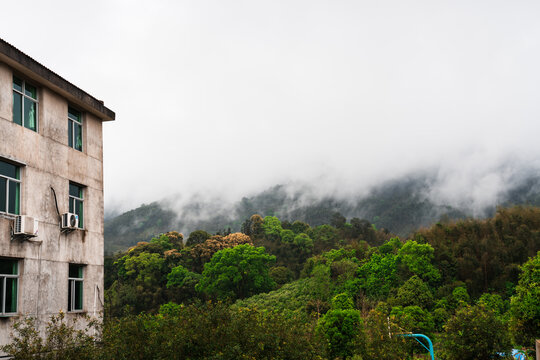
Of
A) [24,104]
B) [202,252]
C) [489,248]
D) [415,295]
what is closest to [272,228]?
[202,252]

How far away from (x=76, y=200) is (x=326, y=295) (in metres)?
43.4

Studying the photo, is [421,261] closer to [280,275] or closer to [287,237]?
[280,275]

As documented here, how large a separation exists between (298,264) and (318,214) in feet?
334

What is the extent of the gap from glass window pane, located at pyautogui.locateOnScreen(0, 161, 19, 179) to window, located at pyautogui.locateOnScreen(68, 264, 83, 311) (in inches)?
156

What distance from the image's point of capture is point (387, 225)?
171125mm

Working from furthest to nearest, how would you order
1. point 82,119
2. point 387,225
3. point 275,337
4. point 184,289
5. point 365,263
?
point 387,225 < point 184,289 < point 365,263 < point 82,119 < point 275,337

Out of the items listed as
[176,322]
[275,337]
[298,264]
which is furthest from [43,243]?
[298,264]

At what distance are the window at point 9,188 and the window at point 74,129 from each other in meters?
3.00

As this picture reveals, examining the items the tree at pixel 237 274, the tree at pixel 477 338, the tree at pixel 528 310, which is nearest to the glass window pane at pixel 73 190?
the tree at pixel 477 338

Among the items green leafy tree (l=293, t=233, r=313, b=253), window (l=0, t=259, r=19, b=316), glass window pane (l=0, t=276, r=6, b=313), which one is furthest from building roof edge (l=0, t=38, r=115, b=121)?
green leafy tree (l=293, t=233, r=313, b=253)

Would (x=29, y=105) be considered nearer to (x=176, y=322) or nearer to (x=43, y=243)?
(x=43, y=243)

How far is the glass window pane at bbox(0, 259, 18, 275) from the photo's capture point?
1403cm

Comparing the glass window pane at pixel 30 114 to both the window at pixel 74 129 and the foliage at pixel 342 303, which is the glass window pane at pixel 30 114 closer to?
the window at pixel 74 129

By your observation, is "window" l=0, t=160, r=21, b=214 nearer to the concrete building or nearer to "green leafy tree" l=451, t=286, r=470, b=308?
the concrete building
